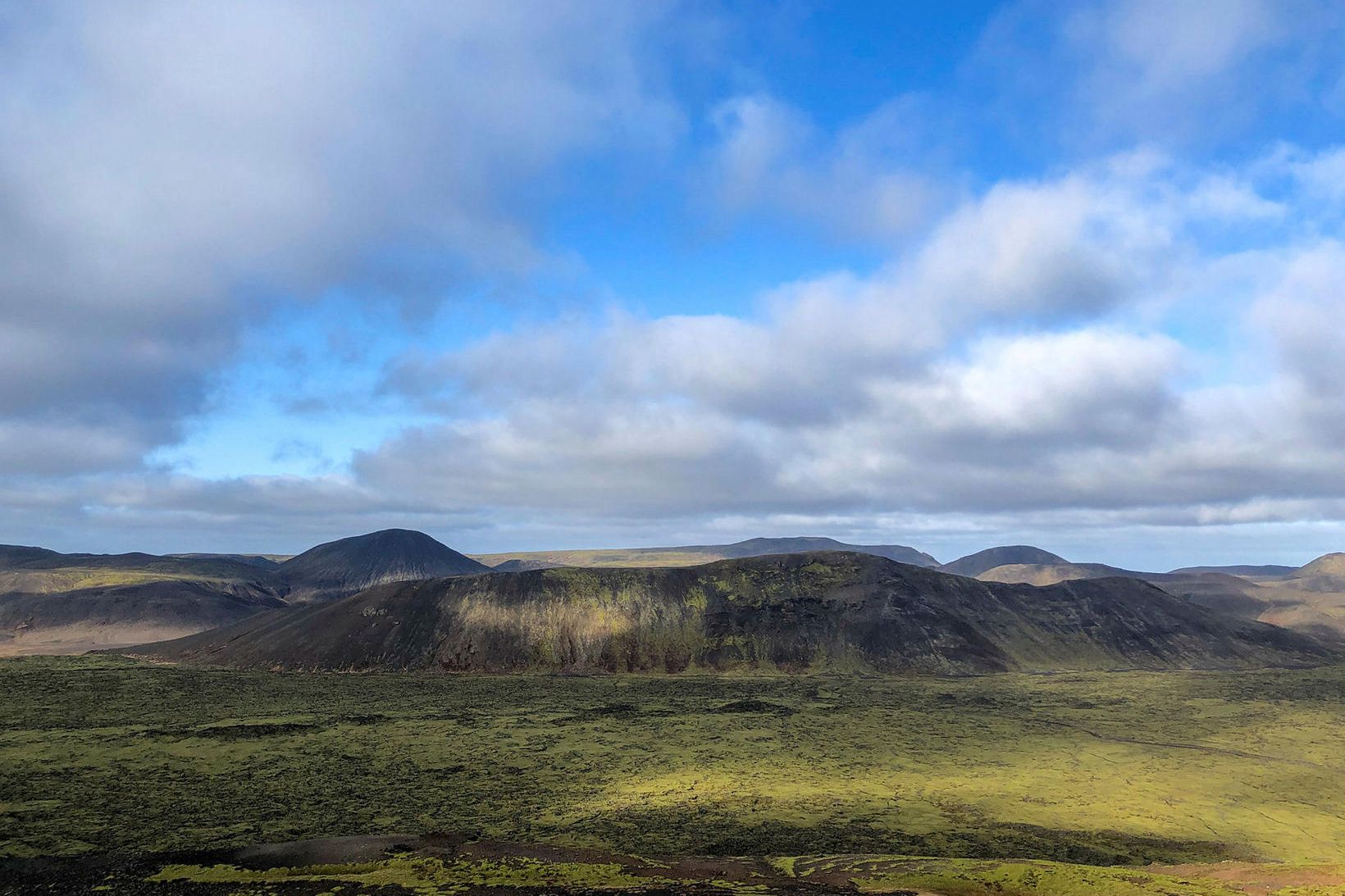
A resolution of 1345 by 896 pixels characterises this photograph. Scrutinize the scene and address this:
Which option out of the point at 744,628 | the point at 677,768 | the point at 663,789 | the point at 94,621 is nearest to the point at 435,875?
the point at 663,789

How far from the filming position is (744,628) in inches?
5438

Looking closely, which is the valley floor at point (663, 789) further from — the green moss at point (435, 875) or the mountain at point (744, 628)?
the mountain at point (744, 628)

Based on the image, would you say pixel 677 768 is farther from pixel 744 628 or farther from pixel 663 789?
pixel 744 628

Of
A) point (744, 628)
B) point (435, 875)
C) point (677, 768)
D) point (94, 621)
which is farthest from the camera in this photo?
point (94, 621)

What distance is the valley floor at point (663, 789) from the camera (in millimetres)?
30625

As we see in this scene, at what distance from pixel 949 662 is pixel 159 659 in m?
131

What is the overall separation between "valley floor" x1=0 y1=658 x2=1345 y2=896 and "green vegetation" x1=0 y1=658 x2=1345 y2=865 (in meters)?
0.32

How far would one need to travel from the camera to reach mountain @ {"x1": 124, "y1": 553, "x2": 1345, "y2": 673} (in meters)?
126

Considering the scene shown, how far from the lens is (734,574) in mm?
154000

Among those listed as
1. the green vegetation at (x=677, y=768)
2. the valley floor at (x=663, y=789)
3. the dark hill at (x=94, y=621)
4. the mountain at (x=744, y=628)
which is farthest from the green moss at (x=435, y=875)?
the dark hill at (x=94, y=621)

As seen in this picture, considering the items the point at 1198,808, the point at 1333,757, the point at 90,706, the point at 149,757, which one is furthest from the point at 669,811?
the point at 90,706

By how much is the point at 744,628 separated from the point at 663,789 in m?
88.9

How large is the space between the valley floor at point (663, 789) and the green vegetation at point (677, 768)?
12.7 inches

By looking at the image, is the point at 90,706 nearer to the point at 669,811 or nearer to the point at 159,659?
the point at 159,659
